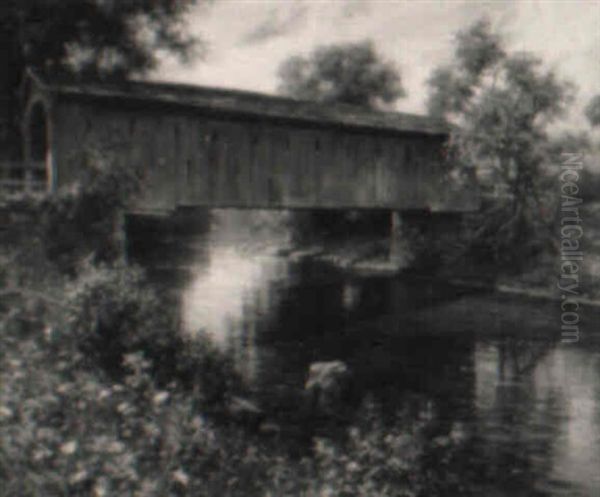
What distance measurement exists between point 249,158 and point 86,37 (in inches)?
452

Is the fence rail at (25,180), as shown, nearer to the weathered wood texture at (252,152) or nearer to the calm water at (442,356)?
the weathered wood texture at (252,152)

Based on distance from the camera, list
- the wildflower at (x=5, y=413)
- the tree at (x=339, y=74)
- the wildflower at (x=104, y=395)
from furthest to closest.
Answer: the tree at (x=339, y=74) → the wildflower at (x=104, y=395) → the wildflower at (x=5, y=413)

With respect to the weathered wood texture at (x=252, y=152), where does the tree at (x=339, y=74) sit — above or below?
above

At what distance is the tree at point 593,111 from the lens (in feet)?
129

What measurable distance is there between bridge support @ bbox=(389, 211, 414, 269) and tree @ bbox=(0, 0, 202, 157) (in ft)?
Result: 37.6

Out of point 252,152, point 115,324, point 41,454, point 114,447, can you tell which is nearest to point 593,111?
point 252,152

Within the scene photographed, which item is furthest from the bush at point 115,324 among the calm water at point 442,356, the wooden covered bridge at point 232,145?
the wooden covered bridge at point 232,145

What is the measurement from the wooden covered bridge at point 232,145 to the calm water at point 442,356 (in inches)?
120

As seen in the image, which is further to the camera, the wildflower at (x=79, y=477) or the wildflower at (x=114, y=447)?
the wildflower at (x=114, y=447)

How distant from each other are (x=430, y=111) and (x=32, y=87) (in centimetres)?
2128

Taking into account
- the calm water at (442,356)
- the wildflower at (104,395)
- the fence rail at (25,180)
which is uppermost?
the fence rail at (25,180)

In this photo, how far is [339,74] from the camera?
48.4 metres

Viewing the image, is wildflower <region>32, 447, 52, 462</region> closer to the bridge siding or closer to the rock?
the rock

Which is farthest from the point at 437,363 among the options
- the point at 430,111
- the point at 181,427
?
the point at 430,111
